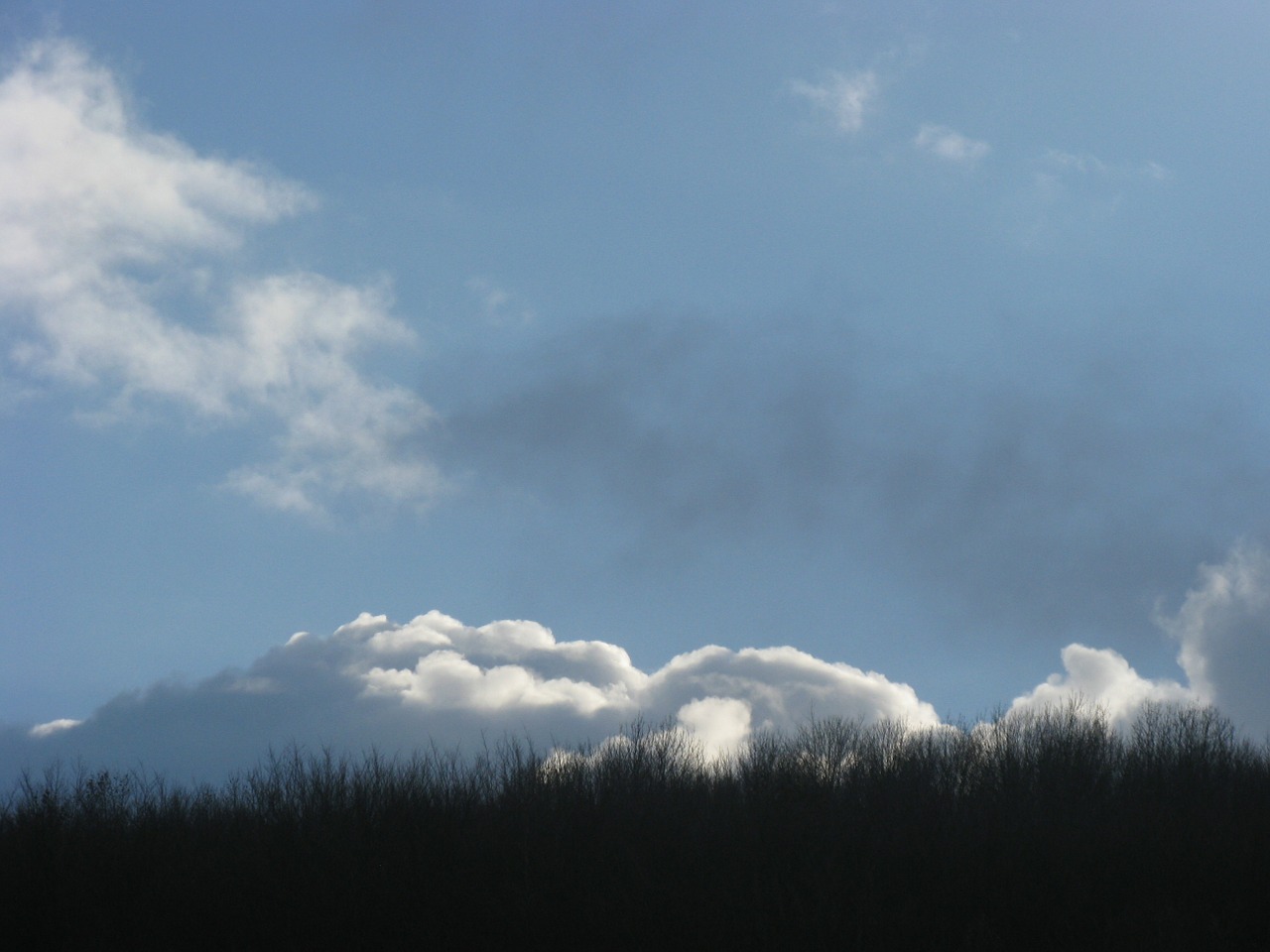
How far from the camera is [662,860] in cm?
1777

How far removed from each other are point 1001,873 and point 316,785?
48.6 feet

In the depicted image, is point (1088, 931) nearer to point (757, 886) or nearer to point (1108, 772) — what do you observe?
point (757, 886)

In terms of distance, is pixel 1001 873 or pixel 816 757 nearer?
pixel 1001 873

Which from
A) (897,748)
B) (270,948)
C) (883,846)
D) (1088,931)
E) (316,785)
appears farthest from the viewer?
(897,748)

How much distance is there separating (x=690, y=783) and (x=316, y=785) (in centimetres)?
923

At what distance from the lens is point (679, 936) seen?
14.2 m

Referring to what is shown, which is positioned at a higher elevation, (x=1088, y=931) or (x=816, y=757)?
(x=816, y=757)

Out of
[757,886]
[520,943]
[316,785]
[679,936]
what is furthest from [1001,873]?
[316,785]

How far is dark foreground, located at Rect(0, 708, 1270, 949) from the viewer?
14555 mm

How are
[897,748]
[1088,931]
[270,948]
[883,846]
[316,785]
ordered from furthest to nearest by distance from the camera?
[897,748] < [316,785] < [883,846] < [270,948] < [1088,931]

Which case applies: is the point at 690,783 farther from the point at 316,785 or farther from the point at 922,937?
the point at 922,937

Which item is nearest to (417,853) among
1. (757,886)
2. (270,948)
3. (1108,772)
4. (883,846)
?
(270,948)

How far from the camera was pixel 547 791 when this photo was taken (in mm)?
23000

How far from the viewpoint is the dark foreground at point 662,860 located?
14.6 m
